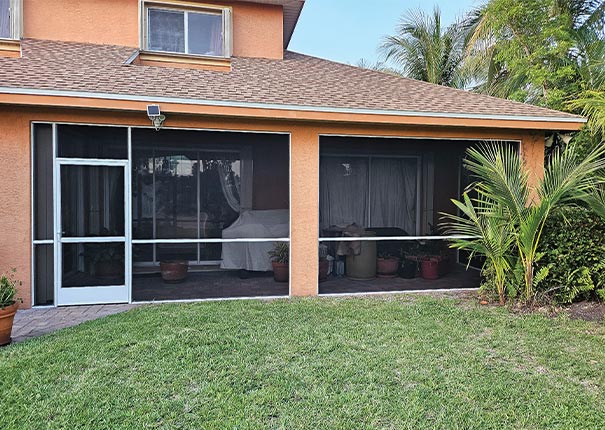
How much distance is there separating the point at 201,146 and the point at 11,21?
4112 millimetres

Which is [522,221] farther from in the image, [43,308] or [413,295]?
[43,308]

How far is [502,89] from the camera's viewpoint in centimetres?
1270

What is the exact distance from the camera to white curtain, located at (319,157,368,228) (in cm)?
988

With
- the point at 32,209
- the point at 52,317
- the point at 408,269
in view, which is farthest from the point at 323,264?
the point at 32,209

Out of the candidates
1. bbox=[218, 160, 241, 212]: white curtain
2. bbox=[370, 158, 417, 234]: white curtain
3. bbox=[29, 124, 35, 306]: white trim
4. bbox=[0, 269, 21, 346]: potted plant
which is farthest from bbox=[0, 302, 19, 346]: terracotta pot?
bbox=[370, 158, 417, 234]: white curtain

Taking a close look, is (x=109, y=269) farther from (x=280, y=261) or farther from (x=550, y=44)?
(x=550, y=44)

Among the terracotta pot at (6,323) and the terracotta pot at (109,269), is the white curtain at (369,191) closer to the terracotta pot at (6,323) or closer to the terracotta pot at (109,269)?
the terracotta pot at (109,269)

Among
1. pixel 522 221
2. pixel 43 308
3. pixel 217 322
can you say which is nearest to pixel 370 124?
pixel 522 221

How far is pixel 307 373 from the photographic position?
3896 mm

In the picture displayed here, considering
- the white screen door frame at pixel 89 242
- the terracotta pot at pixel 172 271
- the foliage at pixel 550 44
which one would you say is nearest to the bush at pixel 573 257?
the foliage at pixel 550 44

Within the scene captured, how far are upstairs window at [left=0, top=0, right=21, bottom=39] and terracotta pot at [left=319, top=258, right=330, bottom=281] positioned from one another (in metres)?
7.11

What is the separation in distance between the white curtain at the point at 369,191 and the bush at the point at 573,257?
386 cm

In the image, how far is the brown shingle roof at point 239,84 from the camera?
20.6ft

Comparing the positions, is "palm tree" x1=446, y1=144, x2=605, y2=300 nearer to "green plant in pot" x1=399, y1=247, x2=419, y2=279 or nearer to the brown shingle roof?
the brown shingle roof
